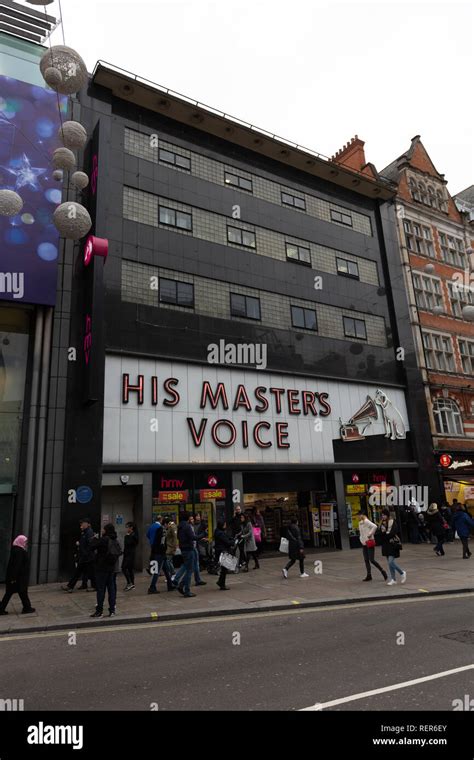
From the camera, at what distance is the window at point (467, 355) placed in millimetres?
28859

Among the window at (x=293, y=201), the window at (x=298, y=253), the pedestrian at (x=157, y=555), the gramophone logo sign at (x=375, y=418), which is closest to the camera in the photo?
the pedestrian at (x=157, y=555)

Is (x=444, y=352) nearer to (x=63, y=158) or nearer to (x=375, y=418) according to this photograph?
(x=375, y=418)

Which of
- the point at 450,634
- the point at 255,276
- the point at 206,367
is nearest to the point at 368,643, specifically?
the point at 450,634

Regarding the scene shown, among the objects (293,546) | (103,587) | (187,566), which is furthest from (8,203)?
(293,546)

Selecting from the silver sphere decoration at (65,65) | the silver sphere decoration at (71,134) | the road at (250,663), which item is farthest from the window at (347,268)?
the road at (250,663)

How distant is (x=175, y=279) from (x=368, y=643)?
15538mm

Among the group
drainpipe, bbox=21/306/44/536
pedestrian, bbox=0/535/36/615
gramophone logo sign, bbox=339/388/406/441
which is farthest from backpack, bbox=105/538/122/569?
gramophone logo sign, bbox=339/388/406/441

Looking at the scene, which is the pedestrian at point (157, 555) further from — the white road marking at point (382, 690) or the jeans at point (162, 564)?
the white road marking at point (382, 690)

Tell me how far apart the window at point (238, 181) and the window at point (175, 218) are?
11.6ft

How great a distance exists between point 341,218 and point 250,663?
2485cm

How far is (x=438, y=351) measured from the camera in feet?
92.2

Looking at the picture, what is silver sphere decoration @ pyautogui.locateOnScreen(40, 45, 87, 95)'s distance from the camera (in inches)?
414

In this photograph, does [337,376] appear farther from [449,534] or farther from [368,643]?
[368,643]

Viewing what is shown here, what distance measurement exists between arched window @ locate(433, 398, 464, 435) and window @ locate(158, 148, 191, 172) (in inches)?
719
